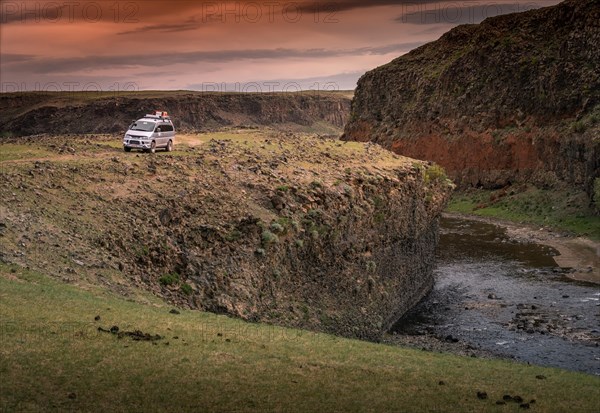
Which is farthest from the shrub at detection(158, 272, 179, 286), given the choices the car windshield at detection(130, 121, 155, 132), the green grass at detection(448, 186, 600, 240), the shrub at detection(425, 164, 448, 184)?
the green grass at detection(448, 186, 600, 240)

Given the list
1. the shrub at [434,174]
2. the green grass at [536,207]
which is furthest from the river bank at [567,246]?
the shrub at [434,174]

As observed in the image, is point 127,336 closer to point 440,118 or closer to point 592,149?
point 592,149

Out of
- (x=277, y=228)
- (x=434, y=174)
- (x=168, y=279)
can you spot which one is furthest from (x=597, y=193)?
(x=168, y=279)

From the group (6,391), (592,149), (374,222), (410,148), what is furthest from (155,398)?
(410,148)

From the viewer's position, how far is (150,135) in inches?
1847

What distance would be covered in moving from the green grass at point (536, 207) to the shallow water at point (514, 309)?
39.1 feet

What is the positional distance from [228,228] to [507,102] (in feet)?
263

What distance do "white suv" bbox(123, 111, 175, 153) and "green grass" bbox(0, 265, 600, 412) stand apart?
20844 millimetres

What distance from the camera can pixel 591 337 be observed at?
39156mm

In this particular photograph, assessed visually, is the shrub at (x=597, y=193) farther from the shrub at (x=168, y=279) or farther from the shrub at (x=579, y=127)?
the shrub at (x=168, y=279)

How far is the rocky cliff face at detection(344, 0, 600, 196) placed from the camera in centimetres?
9419

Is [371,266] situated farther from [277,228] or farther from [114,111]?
[114,111]

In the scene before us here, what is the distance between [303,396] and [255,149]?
3454 cm

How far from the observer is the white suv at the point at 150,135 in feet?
154
